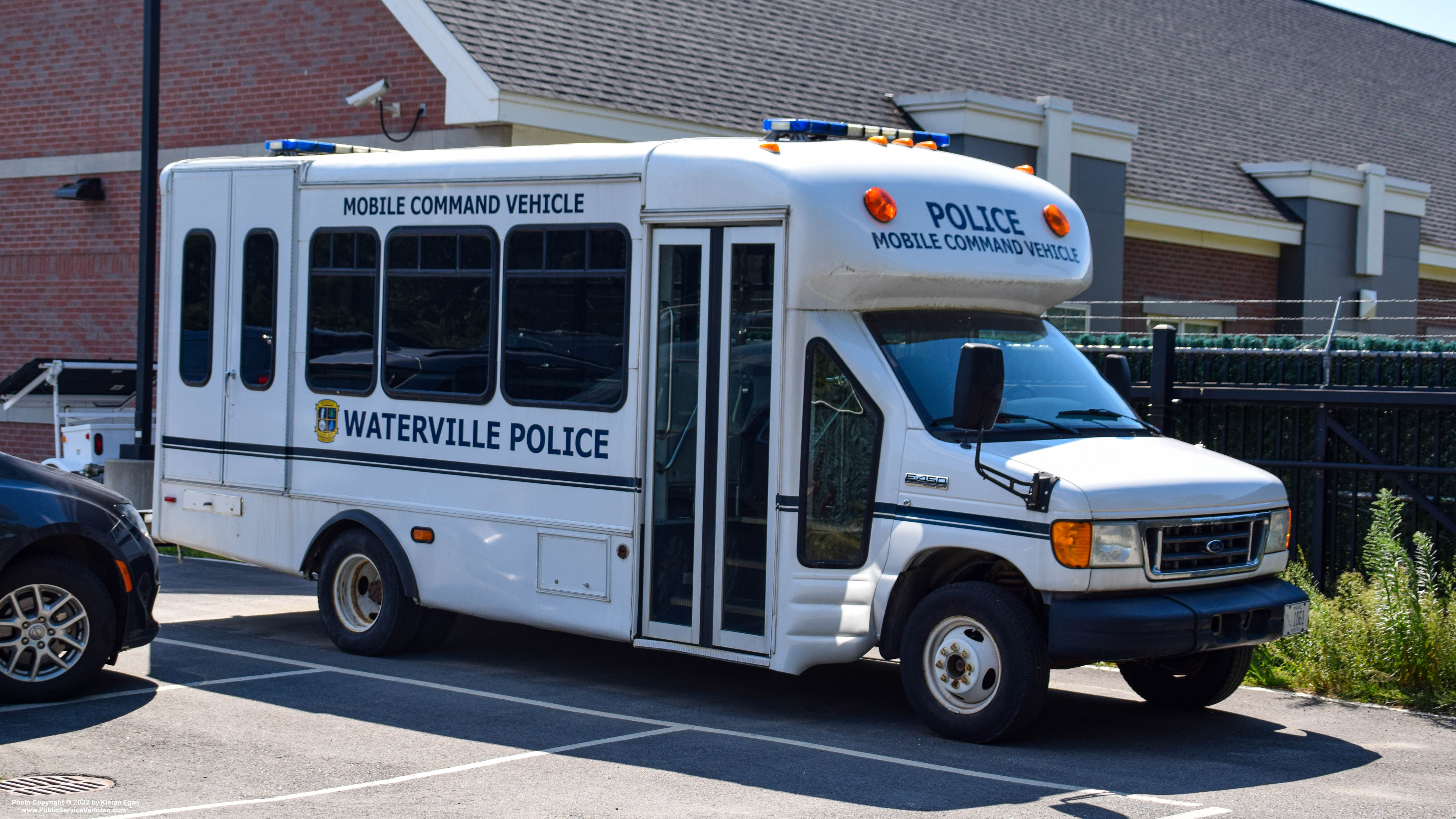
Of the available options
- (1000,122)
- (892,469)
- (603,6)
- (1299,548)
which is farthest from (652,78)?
(892,469)

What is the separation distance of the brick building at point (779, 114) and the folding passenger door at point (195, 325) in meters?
5.20

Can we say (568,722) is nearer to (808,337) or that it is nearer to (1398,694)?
(808,337)

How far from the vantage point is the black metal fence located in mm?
10828

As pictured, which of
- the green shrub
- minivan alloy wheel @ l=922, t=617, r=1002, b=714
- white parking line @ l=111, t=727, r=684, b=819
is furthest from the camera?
the green shrub

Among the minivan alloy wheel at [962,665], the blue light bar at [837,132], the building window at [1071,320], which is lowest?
the minivan alloy wheel at [962,665]

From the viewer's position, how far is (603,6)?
18.5 metres

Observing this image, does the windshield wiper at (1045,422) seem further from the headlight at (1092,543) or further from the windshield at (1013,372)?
the headlight at (1092,543)

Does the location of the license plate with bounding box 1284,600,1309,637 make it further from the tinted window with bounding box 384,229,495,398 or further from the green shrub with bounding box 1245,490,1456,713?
the tinted window with bounding box 384,229,495,398

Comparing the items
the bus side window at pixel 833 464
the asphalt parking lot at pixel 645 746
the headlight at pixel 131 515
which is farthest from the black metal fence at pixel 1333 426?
the headlight at pixel 131 515

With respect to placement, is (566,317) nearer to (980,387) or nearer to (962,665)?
(980,387)

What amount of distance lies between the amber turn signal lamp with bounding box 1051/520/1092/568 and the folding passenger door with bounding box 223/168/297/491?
5080 millimetres

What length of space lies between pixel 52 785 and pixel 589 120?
1053cm

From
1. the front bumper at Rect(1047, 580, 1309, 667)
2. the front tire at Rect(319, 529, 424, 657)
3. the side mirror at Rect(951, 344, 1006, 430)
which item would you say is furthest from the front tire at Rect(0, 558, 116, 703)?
the front bumper at Rect(1047, 580, 1309, 667)

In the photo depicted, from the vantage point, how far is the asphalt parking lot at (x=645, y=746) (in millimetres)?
6473
